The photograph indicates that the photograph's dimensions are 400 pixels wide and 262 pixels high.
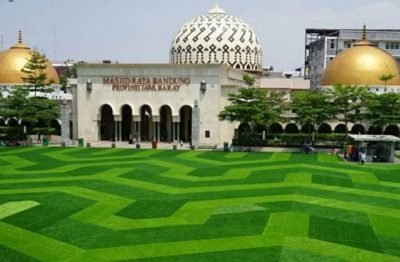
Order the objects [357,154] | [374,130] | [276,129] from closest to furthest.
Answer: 1. [357,154]
2. [374,130]
3. [276,129]

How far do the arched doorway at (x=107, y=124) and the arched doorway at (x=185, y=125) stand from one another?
707 cm

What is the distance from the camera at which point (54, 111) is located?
50.6m

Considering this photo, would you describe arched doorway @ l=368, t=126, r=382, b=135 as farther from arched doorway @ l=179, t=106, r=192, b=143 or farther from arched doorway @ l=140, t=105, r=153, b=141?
arched doorway @ l=140, t=105, r=153, b=141

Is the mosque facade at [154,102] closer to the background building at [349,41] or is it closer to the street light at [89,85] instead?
the street light at [89,85]

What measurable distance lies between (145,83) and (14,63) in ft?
69.8

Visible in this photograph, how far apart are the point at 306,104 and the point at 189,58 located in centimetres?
2072

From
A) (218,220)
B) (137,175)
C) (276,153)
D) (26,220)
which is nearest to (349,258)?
(218,220)

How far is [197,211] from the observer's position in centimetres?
2088

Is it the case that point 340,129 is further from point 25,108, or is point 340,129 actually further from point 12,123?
point 12,123

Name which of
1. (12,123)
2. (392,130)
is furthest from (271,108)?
(12,123)

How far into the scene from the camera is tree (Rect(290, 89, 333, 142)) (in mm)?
45906

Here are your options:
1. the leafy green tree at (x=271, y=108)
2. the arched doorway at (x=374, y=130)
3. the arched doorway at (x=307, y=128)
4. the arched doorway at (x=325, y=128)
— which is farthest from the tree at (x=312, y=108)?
the arched doorway at (x=374, y=130)

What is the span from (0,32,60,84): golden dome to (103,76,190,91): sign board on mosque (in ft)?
52.4

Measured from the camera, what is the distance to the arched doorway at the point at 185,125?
54.2m
